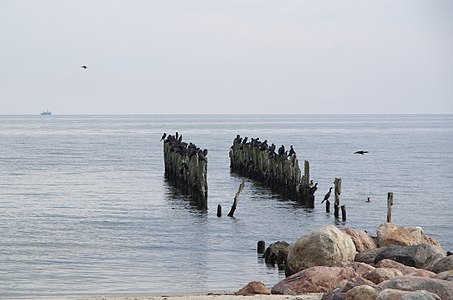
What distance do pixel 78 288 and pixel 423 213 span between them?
19961mm

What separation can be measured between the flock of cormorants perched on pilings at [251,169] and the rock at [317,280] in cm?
1707

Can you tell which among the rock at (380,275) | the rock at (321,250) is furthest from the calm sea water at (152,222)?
the rock at (380,275)

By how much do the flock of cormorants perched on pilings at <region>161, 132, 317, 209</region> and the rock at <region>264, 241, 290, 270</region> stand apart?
11550mm

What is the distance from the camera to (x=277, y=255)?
20297 mm

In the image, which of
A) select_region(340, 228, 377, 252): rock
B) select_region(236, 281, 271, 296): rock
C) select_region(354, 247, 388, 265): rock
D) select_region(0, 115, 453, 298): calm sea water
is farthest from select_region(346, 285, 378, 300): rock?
select_region(340, 228, 377, 252): rock

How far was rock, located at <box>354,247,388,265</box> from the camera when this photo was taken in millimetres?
17812

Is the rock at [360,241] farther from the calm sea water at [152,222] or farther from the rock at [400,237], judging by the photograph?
the calm sea water at [152,222]

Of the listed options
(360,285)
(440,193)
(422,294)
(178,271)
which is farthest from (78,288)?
(440,193)

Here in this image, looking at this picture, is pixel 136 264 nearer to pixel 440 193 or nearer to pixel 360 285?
pixel 360 285

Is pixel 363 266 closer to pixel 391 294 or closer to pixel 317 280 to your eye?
pixel 317 280

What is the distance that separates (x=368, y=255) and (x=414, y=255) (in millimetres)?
1431

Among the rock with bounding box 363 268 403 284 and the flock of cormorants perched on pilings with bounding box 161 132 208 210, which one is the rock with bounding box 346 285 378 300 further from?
the flock of cormorants perched on pilings with bounding box 161 132 208 210

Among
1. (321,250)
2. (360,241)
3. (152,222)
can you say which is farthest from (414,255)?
(152,222)

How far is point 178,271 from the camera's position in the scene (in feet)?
65.3
